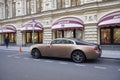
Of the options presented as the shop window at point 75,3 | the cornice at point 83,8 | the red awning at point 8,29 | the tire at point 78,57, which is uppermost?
the shop window at point 75,3

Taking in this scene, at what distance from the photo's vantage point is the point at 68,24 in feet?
61.9

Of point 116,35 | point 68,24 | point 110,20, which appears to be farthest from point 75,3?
point 116,35

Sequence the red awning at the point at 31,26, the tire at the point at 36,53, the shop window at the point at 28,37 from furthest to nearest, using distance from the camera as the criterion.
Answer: the shop window at the point at 28,37 → the red awning at the point at 31,26 → the tire at the point at 36,53

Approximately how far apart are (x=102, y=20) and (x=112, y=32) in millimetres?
1581

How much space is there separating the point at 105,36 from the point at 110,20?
2173mm

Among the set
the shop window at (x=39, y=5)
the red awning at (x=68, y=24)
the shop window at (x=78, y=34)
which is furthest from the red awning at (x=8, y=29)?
the shop window at (x=78, y=34)

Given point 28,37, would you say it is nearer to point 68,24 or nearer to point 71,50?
point 68,24

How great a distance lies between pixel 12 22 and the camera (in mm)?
26781

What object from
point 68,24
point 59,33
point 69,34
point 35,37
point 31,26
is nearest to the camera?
point 68,24

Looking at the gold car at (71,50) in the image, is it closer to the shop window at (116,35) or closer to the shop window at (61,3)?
the shop window at (116,35)

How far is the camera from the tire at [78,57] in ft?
33.9

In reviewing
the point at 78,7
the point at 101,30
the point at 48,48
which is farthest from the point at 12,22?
the point at 48,48

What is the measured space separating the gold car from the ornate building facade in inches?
190

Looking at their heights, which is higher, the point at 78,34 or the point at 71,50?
the point at 78,34
